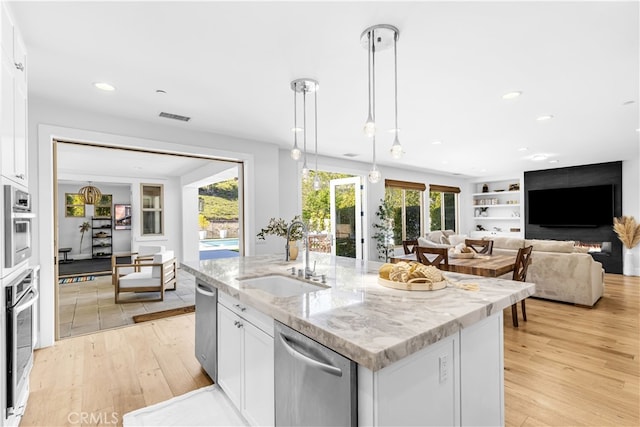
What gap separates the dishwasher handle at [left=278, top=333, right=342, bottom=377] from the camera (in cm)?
115

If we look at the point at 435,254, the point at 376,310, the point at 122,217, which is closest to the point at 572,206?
the point at 435,254

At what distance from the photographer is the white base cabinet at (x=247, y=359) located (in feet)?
5.33

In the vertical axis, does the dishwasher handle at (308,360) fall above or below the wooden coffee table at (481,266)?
above

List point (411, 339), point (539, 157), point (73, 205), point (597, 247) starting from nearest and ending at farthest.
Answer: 1. point (411, 339)
2. point (539, 157)
3. point (597, 247)
4. point (73, 205)

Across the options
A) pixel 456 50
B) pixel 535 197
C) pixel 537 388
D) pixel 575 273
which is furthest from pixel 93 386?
pixel 535 197

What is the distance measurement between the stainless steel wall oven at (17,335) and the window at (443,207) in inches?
321

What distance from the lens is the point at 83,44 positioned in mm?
2070

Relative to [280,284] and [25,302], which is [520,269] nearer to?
[280,284]

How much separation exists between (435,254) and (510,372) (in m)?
1.38

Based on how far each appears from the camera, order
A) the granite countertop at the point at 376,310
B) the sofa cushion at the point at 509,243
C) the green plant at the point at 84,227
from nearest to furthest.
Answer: the granite countertop at the point at 376,310
the sofa cushion at the point at 509,243
the green plant at the point at 84,227

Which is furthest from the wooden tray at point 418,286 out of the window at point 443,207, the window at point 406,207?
the window at point 443,207

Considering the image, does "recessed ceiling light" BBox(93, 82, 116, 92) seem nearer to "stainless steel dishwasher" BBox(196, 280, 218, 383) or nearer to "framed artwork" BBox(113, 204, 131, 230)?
"stainless steel dishwasher" BBox(196, 280, 218, 383)

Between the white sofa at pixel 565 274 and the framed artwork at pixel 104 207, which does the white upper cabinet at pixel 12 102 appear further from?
the framed artwork at pixel 104 207

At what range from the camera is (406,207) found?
314 inches
